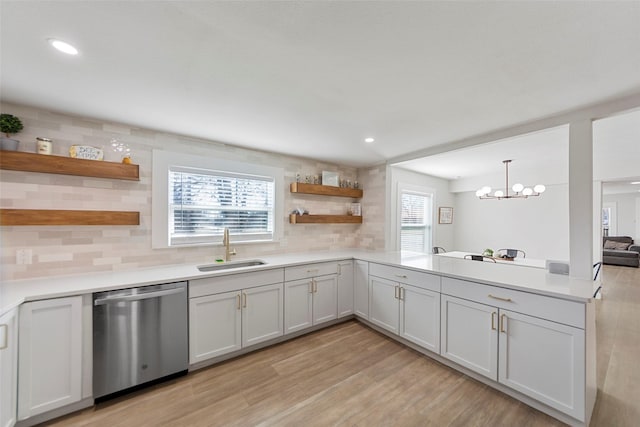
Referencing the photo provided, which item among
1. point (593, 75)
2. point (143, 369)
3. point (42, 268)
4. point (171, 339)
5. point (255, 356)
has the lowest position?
point (255, 356)

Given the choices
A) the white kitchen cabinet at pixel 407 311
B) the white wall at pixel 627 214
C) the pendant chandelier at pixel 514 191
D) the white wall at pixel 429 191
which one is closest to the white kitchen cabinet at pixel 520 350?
the white kitchen cabinet at pixel 407 311

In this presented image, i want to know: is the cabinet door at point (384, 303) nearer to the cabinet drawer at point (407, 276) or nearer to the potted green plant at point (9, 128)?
the cabinet drawer at point (407, 276)

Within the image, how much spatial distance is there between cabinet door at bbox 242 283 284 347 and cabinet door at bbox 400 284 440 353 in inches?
53.5

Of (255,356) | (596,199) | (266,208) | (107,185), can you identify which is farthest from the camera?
(596,199)

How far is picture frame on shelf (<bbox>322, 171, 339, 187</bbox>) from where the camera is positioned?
3750 mm

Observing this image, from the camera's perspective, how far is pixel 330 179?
3.81 m

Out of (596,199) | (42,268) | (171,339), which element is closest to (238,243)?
(171,339)

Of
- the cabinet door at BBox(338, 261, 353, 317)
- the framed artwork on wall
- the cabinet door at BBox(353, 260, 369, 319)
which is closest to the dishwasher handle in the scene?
the cabinet door at BBox(338, 261, 353, 317)

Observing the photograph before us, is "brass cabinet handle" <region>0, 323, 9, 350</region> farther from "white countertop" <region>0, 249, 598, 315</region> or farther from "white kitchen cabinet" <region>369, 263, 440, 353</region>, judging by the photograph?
"white kitchen cabinet" <region>369, 263, 440, 353</region>

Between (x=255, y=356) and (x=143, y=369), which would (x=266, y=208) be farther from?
(x=143, y=369)

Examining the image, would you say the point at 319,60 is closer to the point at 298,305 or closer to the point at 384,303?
the point at 298,305

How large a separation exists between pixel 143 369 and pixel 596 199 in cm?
746

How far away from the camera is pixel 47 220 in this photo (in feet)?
6.44

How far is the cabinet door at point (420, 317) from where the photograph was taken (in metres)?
2.39
